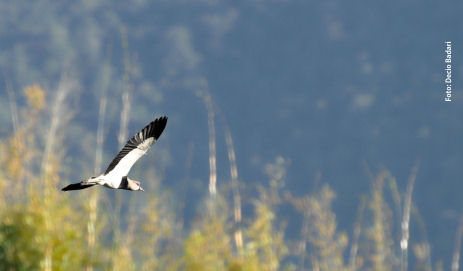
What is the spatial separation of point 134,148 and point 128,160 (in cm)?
12

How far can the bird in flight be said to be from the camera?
4.62 metres

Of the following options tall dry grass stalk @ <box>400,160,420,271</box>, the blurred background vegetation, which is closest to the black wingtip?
tall dry grass stalk @ <box>400,160,420,271</box>

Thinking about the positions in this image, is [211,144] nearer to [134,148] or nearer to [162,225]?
[134,148]

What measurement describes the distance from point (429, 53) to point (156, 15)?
30183mm

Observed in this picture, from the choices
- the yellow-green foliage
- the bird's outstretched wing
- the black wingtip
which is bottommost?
the yellow-green foliage

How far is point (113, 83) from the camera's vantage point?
78.2m

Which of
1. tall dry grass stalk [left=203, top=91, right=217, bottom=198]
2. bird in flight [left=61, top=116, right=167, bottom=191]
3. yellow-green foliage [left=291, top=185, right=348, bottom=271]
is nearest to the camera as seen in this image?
bird in flight [left=61, top=116, right=167, bottom=191]

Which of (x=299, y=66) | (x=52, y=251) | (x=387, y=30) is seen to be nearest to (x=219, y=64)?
(x=299, y=66)

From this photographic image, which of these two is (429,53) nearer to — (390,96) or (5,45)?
(390,96)

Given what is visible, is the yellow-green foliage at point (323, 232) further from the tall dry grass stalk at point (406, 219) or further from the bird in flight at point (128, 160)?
the bird in flight at point (128, 160)

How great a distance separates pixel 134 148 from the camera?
4996mm

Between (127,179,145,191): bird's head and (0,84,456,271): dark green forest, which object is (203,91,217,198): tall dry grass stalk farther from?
(127,179,145,191): bird's head

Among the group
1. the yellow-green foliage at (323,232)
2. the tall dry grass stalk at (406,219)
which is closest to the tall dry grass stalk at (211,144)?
the yellow-green foliage at (323,232)

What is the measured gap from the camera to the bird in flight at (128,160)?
4.62 meters
